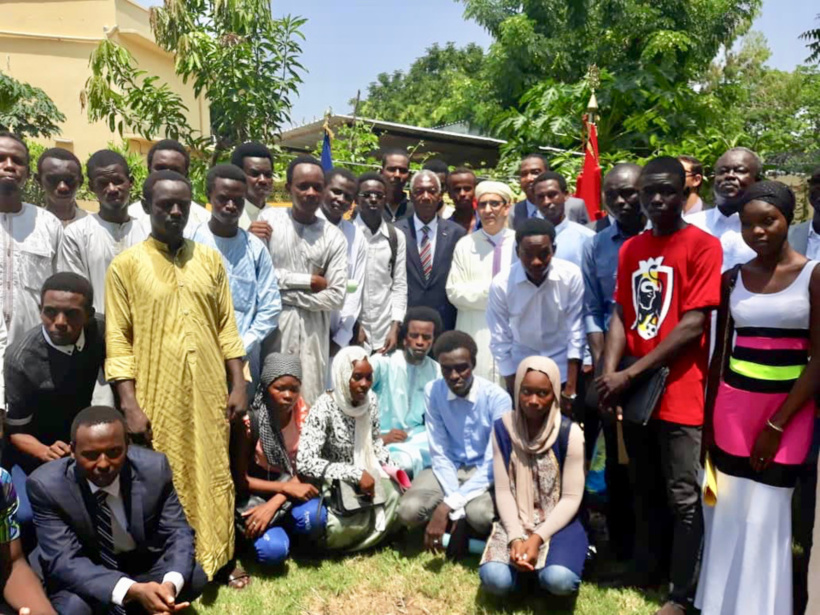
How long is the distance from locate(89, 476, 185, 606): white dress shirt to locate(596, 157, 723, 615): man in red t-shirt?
2.22 metres

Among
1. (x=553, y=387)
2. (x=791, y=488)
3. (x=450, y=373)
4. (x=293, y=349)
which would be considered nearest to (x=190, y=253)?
(x=293, y=349)

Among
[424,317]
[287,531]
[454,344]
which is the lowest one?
[287,531]

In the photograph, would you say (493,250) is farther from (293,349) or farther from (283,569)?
(283,569)

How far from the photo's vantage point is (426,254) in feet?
19.5

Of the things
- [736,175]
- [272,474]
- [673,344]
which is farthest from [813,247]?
[272,474]

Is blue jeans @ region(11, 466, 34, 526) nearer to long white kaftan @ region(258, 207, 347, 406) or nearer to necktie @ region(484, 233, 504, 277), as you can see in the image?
long white kaftan @ region(258, 207, 347, 406)

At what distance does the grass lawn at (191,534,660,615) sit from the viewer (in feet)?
13.2

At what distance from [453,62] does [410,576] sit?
→ 3824cm

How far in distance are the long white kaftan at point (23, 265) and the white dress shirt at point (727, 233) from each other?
3750 mm

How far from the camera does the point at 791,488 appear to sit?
3328mm

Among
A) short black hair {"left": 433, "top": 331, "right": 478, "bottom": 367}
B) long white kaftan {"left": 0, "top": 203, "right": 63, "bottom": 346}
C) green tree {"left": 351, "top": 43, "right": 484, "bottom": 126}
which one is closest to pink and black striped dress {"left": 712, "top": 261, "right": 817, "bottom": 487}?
short black hair {"left": 433, "top": 331, "right": 478, "bottom": 367}

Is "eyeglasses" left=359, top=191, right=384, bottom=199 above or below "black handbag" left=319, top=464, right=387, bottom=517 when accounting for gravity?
above

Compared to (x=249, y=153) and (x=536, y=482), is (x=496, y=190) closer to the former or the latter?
(x=249, y=153)

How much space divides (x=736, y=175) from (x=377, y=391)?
9.05 ft
